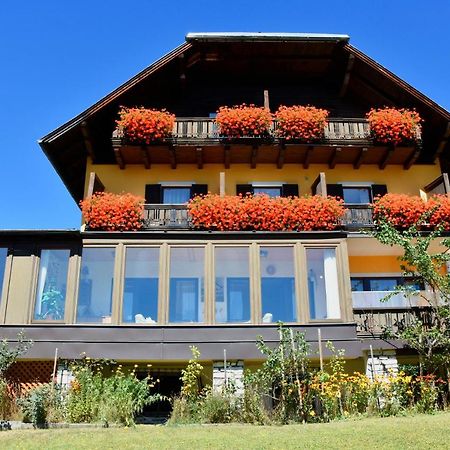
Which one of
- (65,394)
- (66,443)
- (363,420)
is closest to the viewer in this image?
(66,443)

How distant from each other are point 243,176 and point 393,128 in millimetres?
5362

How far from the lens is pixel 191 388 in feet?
51.5

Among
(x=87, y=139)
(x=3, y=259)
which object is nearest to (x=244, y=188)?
(x=87, y=139)

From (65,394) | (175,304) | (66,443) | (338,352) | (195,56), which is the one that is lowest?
(66,443)

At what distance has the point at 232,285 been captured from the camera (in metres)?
17.2

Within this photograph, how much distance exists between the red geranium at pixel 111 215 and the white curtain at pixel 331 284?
5.79m

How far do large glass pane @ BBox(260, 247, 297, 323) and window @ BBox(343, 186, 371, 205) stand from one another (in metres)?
4.39

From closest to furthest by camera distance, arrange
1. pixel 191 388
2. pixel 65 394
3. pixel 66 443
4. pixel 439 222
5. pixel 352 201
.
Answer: pixel 66 443
pixel 65 394
pixel 191 388
pixel 439 222
pixel 352 201

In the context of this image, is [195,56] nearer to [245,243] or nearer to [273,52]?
[273,52]

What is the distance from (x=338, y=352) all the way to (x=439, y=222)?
19.9 ft

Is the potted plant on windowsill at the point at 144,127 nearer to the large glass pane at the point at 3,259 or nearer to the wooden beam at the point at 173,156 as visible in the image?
the wooden beam at the point at 173,156

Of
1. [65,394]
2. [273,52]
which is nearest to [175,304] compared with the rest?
[65,394]

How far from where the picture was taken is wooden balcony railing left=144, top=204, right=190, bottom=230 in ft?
61.3

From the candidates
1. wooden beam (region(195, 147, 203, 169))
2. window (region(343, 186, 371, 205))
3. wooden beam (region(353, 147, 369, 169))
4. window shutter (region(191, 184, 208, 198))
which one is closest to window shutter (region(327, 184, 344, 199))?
window (region(343, 186, 371, 205))
